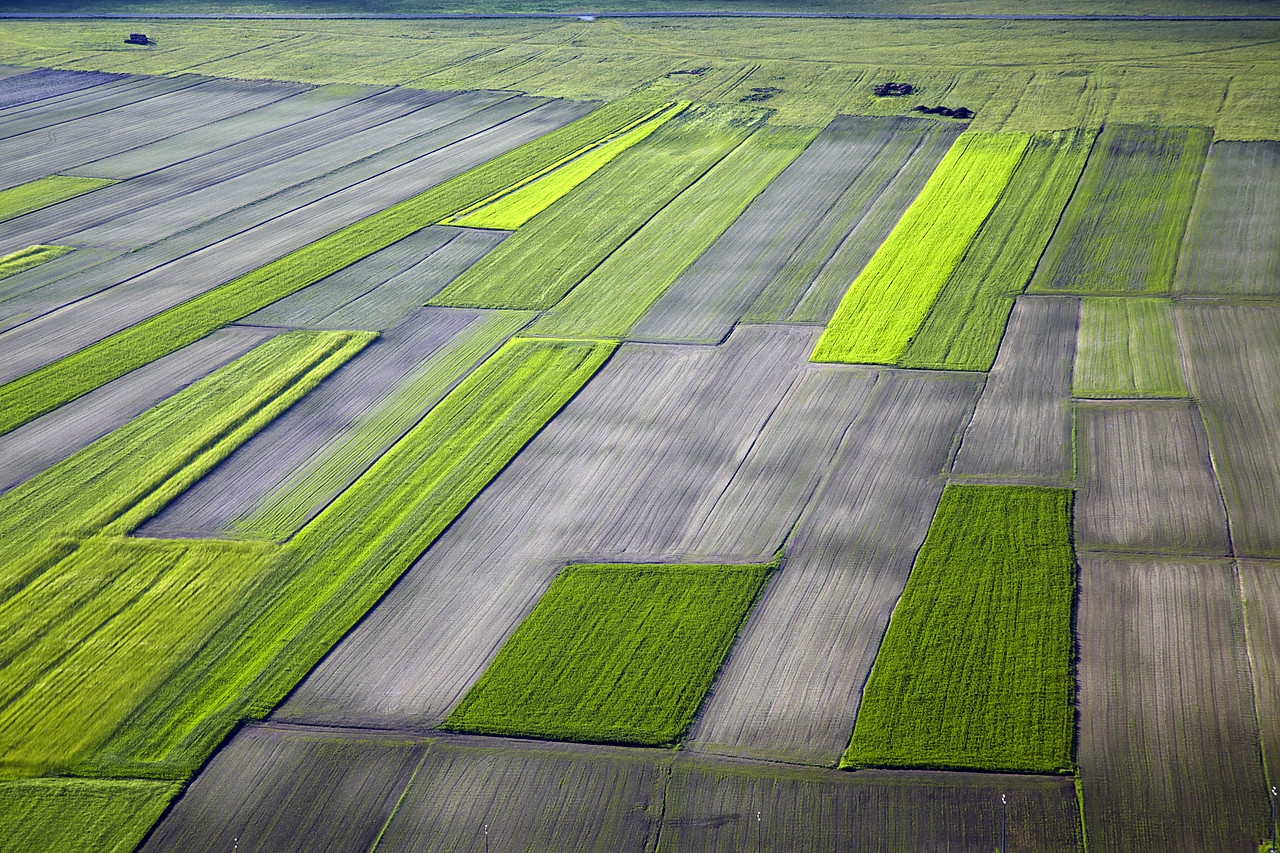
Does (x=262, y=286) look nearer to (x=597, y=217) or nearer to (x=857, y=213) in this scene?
(x=597, y=217)

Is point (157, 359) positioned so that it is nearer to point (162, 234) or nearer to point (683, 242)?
point (162, 234)

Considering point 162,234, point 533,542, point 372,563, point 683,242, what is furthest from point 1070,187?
point 162,234

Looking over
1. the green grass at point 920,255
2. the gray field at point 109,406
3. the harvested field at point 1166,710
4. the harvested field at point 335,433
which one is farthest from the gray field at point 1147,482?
the gray field at point 109,406

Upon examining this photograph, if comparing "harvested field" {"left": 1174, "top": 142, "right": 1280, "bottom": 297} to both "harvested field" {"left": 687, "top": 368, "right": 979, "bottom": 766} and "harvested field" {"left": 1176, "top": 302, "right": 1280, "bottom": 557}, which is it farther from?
"harvested field" {"left": 687, "top": 368, "right": 979, "bottom": 766}

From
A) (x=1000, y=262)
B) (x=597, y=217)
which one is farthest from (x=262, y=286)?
(x=1000, y=262)

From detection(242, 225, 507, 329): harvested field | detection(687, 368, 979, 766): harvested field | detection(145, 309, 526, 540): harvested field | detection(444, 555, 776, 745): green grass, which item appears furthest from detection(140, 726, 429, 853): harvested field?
detection(242, 225, 507, 329): harvested field
